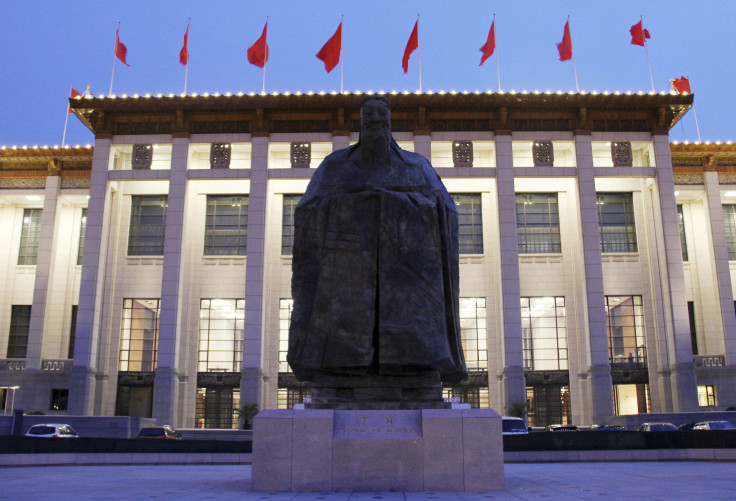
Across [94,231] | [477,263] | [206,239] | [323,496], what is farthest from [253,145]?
[323,496]

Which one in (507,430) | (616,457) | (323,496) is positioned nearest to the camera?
(323,496)

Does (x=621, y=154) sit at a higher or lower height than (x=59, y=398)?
higher

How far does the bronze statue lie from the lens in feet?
29.3

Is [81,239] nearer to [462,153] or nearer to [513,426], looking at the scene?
[462,153]

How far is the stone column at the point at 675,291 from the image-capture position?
39.5 m

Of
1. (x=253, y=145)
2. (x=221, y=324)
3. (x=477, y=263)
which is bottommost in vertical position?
(x=221, y=324)

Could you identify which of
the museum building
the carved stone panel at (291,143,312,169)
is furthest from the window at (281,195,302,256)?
the carved stone panel at (291,143,312,169)

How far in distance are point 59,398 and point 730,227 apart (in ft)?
154

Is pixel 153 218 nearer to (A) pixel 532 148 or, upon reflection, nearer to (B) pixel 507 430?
(A) pixel 532 148

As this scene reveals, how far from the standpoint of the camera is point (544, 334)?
141 feet

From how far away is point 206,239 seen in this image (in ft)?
146

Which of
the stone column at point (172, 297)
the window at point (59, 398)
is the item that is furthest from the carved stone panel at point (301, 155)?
the window at point (59, 398)

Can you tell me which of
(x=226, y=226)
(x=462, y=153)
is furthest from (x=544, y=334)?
(x=226, y=226)

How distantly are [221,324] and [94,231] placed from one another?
32.5 feet
